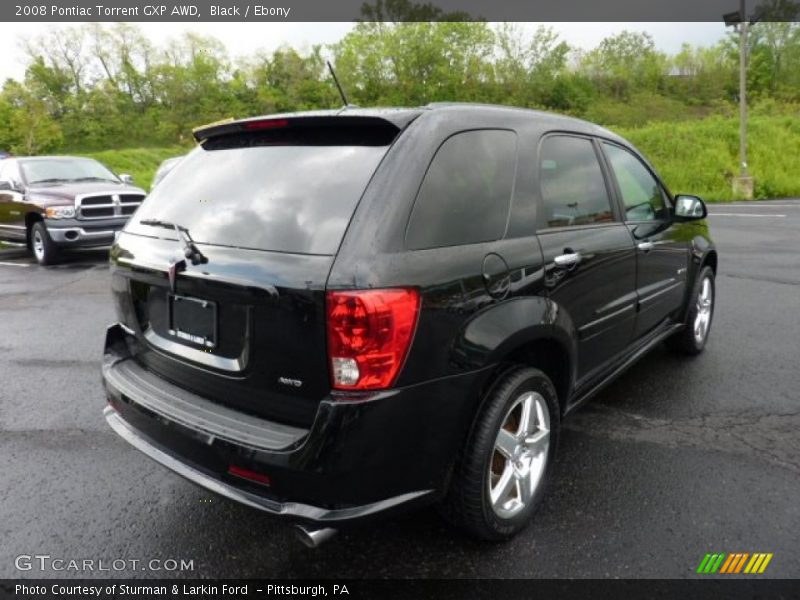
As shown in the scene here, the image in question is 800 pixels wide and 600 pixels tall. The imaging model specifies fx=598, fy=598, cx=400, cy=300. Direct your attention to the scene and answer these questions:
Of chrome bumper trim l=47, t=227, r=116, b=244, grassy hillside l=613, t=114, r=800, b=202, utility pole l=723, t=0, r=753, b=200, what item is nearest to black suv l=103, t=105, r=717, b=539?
chrome bumper trim l=47, t=227, r=116, b=244

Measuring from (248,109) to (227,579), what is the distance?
180ft

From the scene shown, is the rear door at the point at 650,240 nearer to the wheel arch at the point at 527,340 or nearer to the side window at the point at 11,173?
the wheel arch at the point at 527,340

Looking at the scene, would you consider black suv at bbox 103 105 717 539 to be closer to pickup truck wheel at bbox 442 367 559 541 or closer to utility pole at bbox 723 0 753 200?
pickup truck wheel at bbox 442 367 559 541

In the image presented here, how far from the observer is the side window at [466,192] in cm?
216

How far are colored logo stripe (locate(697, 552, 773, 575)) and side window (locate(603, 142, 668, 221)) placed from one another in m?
1.84

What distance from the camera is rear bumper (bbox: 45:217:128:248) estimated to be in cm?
934

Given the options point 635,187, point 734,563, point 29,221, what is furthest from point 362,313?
point 29,221

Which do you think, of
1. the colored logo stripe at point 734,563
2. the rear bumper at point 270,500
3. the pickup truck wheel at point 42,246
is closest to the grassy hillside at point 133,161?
the pickup truck wheel at point 42,246

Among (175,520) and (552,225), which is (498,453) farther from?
(175,520)

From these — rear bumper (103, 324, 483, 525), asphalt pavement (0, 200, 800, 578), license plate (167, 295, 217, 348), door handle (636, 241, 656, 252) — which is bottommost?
asphalt pavement (0, 200, 800, 578)

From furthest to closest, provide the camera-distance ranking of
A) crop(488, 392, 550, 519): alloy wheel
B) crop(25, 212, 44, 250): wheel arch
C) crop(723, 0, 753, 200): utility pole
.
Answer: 1. crop(723, 0, 753, 200): utility pole
2. crop(25, 212, 44, 250): wheel arch
3. crop(488, 392, 550, 519): alloy wheel

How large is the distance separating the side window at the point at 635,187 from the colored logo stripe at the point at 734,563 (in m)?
1.84

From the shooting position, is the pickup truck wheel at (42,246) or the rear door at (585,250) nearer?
the rear door at (585,250)

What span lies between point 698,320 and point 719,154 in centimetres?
2528
